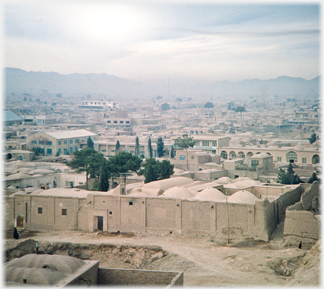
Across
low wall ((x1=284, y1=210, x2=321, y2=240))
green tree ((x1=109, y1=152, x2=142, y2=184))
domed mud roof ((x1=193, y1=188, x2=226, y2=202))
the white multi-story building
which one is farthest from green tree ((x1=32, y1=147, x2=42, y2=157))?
the white multi-story building

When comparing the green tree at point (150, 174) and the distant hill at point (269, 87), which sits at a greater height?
the distant hill at point (269, 87)

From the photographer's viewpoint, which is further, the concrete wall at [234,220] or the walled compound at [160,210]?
the walled compound at [160,210]

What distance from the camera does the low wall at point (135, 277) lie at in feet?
35.7

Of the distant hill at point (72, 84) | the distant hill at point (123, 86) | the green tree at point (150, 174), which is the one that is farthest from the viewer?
the distant hill at point (72, 84)

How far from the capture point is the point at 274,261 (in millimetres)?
12086

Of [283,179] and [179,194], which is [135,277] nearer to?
[179,194]

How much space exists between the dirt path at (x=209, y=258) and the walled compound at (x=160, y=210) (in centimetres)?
44

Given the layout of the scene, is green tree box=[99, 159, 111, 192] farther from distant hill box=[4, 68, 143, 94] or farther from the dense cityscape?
distant hill box=[4, 68, 143, 94]

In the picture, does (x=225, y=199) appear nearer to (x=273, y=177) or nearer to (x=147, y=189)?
(x=147, y=189)

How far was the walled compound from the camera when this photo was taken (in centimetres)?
1397

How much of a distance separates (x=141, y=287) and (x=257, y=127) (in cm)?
7070

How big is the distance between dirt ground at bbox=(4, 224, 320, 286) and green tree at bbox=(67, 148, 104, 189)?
278 inches

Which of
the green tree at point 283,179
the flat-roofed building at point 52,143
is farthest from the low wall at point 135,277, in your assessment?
the flat-roofed building at point 52,143

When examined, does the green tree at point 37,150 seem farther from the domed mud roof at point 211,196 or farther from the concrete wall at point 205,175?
the domed mud roof at point 211,196
